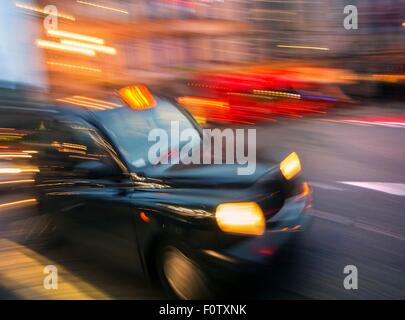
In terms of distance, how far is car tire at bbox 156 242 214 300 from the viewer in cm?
347

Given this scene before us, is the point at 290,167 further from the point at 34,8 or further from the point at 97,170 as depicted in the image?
the point at 34,8

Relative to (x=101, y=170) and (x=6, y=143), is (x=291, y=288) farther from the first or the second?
(x=6, y=143)

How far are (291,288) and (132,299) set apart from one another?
1245 mm

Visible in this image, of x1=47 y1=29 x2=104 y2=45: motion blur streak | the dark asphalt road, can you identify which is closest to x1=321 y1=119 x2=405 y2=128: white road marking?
the dark asphalt road

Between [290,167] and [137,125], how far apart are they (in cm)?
137

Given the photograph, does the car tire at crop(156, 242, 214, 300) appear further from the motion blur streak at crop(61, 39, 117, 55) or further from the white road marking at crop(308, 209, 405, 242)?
the motion blur streak at crop(61, 39, 117, 55)

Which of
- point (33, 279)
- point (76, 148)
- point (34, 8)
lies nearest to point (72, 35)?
point (34, 8)

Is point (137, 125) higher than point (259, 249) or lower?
higher

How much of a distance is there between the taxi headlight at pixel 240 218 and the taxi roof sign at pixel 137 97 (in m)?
1.54

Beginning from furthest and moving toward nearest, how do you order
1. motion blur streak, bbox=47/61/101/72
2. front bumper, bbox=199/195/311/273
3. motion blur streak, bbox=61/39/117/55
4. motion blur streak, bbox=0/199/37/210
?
motion blur streak, bbox=61/39/117/55 < motion blur streak, bbox=47/61/101/72 < motion blur streak, bbox=0/199/37/210 < front bumper, bbox=199/195/311/273

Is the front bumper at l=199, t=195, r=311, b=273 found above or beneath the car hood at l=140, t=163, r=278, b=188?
beneath

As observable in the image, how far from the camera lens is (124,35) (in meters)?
15.6

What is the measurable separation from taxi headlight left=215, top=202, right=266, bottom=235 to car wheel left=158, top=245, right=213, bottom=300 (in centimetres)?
34

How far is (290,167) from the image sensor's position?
4246 mm
